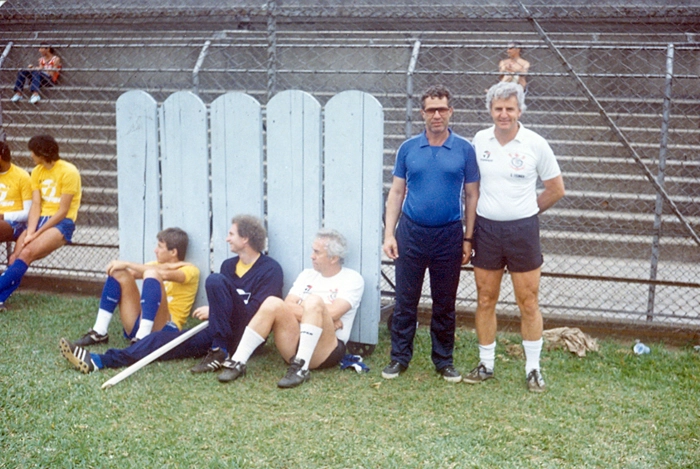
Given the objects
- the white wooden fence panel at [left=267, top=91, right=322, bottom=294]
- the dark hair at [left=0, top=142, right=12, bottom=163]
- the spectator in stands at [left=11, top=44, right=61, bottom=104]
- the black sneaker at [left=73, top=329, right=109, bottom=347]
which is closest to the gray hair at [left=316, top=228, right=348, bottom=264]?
the white wooden fence panel at [left=267, top=91, right=322, bottom=294]

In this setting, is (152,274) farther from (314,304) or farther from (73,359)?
(314,304)

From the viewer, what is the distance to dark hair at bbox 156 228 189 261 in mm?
4914

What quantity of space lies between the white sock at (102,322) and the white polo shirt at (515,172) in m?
2.70

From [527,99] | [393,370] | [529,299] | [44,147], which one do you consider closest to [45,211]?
[44,147]

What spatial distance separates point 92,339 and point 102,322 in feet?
0.43

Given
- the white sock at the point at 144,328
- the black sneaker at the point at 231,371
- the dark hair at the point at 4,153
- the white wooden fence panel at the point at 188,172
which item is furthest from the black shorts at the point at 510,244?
the dark hair at the point at 4,153

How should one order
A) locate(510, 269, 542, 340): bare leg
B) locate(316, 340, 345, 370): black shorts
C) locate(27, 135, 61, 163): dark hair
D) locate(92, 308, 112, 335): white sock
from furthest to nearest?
Answer: locate(27, 135, 61, 163): dark hair → locate(92, 308, 112, 335): white sock → locate(316, 340, 345, 370): black shorts → locate(510, 269, 542, 340): bare leg

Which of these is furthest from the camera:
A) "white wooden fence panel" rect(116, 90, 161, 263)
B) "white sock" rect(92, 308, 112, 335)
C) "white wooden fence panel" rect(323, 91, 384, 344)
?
"white wooden fence panel" rect(116, 90, 161, 263)

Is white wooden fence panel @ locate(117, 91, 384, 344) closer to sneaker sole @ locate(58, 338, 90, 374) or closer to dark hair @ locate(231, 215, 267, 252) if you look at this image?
dark hair @ locate(231, 215, 267, 252)

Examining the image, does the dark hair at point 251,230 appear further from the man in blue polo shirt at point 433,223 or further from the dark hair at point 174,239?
the man in blue polo shirt at point 433,223

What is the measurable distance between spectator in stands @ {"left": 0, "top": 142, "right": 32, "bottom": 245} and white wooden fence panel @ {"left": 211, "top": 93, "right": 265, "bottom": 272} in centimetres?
188

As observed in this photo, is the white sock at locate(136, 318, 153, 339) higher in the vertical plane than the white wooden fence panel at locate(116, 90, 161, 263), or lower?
lower

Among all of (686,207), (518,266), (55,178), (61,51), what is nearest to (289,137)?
(518,266)

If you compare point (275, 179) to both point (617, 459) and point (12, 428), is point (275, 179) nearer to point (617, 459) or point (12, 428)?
point (12, 428)
